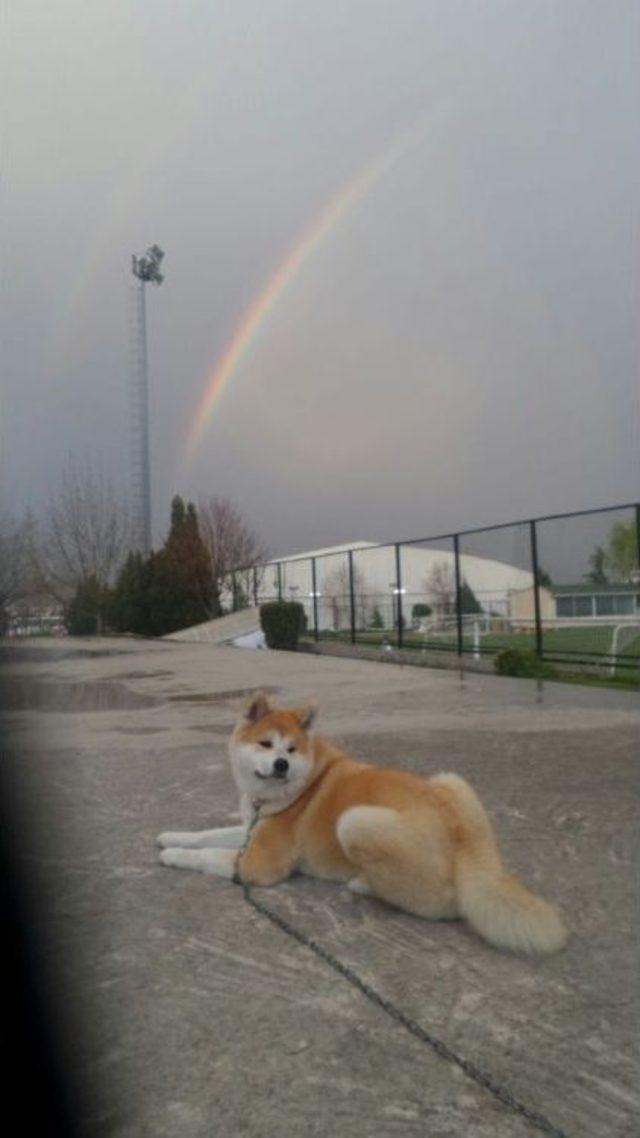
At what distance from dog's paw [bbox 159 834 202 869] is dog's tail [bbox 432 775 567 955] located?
46.0 inches

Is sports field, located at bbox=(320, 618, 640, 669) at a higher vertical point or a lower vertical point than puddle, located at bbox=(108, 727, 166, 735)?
higher

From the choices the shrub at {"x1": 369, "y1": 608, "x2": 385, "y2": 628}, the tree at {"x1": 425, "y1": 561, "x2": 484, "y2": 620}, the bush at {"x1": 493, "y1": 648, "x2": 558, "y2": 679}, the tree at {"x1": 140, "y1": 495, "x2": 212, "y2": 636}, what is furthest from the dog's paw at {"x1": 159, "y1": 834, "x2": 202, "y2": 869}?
the shrub at {"x1": 369, "y1": 608, "x2": 385, "y2": 628}

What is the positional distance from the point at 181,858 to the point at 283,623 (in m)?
8.07

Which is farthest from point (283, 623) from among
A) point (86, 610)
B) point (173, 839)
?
point (173, 839)

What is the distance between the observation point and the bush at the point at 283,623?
1176 cm

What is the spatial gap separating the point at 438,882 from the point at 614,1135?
1.18 m

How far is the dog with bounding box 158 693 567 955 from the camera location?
332 cm

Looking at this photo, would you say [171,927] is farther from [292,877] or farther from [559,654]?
[559,654]

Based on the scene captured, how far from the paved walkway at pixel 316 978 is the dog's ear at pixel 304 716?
2.20ft

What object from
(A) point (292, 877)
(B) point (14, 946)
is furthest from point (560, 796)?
(B) point (14, 946)

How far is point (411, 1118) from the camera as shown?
93.1 inches

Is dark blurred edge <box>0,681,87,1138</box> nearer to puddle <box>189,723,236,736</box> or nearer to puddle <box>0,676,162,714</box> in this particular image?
puddle <box>189,723,236,736</box>

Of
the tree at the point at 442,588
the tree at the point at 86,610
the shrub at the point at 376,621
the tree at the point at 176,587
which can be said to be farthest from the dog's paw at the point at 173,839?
the shrub at the point at 376,621

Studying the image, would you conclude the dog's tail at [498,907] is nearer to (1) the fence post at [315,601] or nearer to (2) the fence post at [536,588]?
(1) the fence post at [315,601]
